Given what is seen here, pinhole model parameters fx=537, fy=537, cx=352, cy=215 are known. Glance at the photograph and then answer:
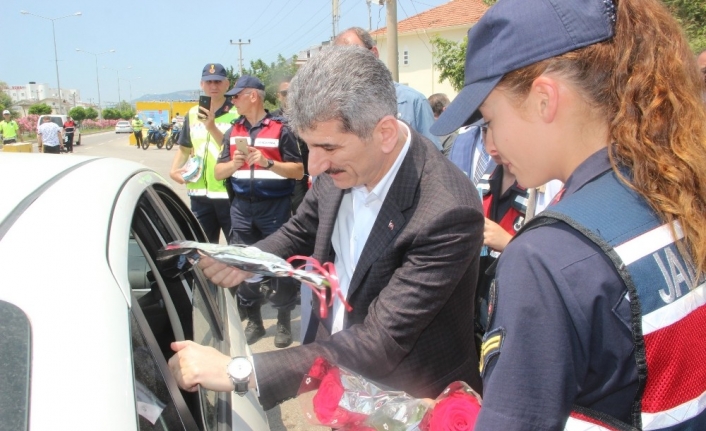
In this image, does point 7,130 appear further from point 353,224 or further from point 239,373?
point 239,373

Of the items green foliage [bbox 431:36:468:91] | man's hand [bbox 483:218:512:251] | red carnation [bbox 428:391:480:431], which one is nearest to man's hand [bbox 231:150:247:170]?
man's hand [bbox 483:218:512:251]

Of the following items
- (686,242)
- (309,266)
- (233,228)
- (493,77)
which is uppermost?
(493,77)

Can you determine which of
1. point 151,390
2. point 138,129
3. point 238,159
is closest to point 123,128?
point 138,129

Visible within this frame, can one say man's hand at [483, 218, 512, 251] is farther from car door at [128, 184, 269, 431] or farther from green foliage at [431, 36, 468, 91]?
green foliage at [431, 36, 468, 91]

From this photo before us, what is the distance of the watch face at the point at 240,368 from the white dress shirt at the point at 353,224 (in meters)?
0.43

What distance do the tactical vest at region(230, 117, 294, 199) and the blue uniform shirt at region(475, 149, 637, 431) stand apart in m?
3.48

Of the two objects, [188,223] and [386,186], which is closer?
[386,186]

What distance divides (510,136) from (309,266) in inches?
39.1

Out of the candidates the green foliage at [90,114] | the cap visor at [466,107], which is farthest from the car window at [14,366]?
the green foliage at [90,114]

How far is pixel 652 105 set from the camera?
0.89 metres

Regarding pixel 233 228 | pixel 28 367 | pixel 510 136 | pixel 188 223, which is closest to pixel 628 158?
pixel 510 136

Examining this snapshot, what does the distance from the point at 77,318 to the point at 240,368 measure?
0.54 meters

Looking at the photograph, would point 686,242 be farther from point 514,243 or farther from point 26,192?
point 26,192

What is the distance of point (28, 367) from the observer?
854 mm
